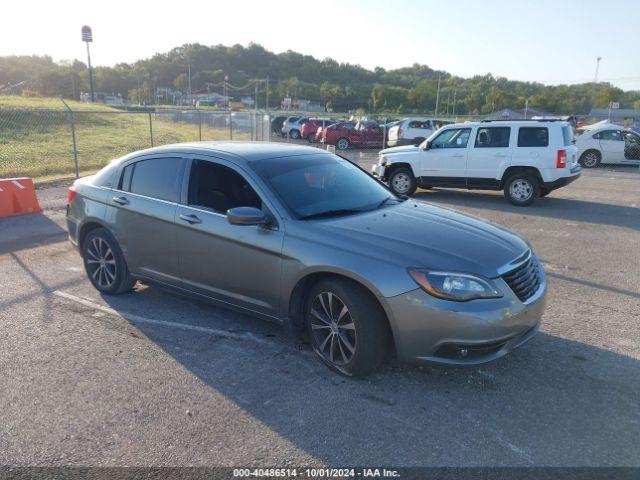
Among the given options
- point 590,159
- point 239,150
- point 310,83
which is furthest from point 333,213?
point 310,83

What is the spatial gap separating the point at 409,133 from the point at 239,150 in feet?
74.6

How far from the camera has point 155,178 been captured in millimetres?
4941

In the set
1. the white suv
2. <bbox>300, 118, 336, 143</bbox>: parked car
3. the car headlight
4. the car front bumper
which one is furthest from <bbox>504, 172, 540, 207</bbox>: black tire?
<bbox>300, 118, 336, 143</bbox>: parked car

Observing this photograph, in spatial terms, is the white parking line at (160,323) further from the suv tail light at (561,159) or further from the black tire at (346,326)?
the suv tail light at (561,159)

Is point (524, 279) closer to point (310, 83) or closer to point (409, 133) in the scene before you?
point (409, 133)

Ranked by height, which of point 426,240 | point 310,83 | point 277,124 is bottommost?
point 426,240

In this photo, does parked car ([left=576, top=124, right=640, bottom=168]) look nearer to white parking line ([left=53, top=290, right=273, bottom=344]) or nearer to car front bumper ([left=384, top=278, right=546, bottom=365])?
car front bumper ([left=384, top=278, right=546, bottom=365])

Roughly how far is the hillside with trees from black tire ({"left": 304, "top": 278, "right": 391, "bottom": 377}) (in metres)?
74.1

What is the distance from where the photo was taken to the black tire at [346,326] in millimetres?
3516

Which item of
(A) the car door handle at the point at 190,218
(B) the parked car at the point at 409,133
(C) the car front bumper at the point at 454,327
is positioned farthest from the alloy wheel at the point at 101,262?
(B) the parked car at the point at 409,133

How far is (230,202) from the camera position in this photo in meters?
4.42

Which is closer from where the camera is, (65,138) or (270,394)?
(270,394)

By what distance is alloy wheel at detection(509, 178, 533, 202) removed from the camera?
36.5ft

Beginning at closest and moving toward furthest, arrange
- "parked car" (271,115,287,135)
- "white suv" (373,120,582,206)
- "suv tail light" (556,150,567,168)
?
"suv tail light" (556,150,567,168)
"white suv" (373,120,582,206)
"parked car" (271,115,287,135)
